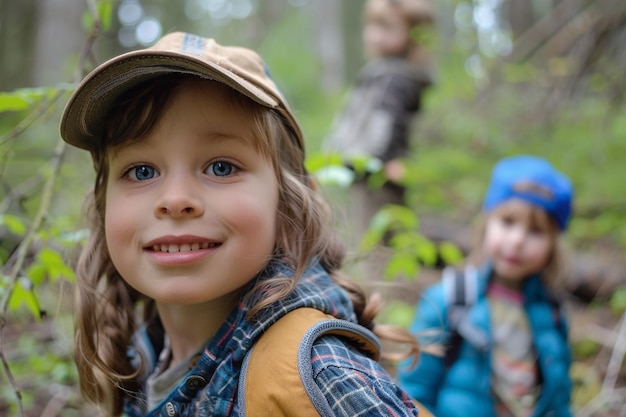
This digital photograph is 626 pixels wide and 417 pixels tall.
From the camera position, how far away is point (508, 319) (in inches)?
115

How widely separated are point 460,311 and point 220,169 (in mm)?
1864

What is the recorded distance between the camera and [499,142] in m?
6.85

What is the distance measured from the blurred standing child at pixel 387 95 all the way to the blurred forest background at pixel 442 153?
286mm

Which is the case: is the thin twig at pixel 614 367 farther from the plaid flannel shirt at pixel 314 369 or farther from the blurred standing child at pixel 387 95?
the plaid flannel shirt at pixel 314 369

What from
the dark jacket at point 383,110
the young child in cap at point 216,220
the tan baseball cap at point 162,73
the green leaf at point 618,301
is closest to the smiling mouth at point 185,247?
the young child in cap at point 216,220

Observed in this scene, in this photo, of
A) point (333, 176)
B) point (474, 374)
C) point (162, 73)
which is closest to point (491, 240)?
point (474, 374)

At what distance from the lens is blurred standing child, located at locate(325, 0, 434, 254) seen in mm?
5250

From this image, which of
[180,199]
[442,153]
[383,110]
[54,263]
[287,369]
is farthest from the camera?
[442,153]

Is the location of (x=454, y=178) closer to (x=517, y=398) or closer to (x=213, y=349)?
(x=517, y=398)

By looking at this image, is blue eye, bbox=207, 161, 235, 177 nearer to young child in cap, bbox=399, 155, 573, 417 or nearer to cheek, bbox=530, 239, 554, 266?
young child in cap, bbox=399, 155, 573, 417

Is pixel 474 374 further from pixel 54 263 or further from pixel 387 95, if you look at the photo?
pixel 387 95

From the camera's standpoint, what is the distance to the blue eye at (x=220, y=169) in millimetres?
1304

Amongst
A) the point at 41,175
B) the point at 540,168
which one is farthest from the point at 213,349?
the point at 540,168

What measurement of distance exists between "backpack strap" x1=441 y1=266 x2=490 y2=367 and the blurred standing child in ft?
7.49
